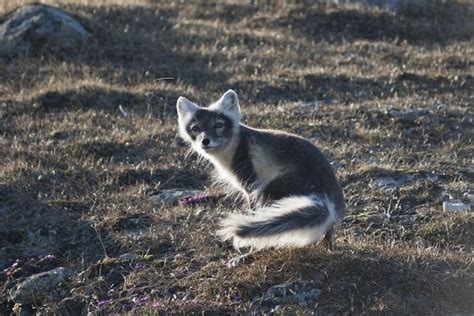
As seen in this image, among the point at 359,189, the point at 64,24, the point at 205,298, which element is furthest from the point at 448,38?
the point at 205,298

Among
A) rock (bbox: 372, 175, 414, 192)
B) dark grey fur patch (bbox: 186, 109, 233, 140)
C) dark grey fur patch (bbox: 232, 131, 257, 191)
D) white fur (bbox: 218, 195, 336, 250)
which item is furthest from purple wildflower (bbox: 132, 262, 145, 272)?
rock (bbox: 372, 175, 414, 192)

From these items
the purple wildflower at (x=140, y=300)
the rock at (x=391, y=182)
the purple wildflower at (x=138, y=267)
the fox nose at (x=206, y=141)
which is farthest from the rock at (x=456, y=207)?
the purple wildflower at (x=140, y=300)

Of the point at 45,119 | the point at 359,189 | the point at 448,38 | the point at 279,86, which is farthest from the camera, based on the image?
the point at 448,38

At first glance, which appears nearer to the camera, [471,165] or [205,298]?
[205,298]

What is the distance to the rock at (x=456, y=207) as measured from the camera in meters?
6.80

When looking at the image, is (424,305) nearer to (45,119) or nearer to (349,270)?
(349,270)

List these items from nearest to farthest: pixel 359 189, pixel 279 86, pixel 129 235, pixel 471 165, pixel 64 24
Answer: pixel 129 235 → pixel 359 189 → pixel 471 165 → pixel 279 86 → pixel 64 24

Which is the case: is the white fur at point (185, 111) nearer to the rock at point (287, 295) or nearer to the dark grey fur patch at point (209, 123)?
the dark grey fur patch at point (209, 123)

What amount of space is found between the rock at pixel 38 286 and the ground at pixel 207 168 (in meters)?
0.07

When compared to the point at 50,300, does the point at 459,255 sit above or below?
above

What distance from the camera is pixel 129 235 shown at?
6.67m

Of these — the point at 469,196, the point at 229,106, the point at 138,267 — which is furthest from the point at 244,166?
the point at 469,196

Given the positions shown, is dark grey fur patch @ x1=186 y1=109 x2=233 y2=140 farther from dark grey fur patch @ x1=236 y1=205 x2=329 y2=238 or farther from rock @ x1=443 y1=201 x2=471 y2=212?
rock @ x1=443 y1=201 x2=471 y2=212

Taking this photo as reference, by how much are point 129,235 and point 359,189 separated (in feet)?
7.66
